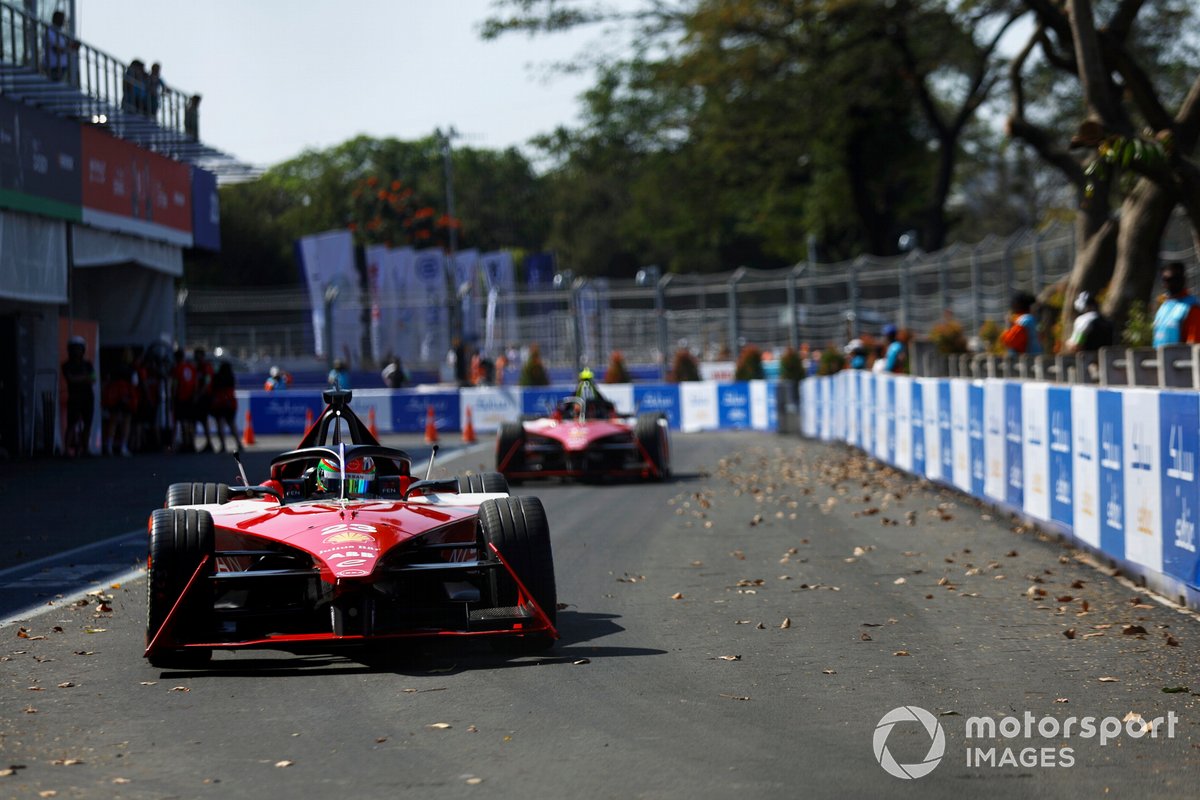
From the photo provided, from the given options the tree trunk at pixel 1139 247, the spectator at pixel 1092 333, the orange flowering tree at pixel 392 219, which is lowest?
the spectator at pixel 1092 333

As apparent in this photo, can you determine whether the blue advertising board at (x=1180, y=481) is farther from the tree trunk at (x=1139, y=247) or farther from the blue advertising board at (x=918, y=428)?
the tree trunk at (x=1139, y=247)

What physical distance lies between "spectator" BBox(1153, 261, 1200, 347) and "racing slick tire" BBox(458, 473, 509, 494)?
670 centimetres

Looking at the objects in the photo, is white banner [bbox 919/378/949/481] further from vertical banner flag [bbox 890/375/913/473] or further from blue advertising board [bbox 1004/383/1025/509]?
blue advertising board [bbox 1004/383/1025/509]

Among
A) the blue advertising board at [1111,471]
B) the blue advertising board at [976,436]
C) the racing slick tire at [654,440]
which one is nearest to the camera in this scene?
the blue advertising board at [1111,471]

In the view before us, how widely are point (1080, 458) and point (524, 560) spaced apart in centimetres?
527

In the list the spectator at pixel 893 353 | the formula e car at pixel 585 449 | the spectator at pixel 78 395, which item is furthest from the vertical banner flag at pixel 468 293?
the formula e car at pixel 585 449

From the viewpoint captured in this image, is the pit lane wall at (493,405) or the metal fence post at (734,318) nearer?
the pit lane wall at (493,405)

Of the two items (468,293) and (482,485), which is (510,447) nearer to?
(482,485)

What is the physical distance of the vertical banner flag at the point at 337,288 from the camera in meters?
42.2

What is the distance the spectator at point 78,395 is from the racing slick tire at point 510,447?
767 cm

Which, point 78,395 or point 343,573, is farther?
point 78,395

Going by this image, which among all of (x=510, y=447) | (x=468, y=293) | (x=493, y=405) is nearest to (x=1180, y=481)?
(x=510, y=447)

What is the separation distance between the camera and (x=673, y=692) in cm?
692

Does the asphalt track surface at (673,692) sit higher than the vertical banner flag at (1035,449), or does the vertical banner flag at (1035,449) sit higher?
the vertical banner flag at (1035,449)
